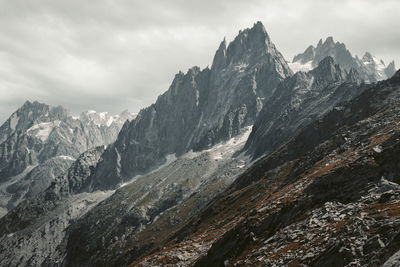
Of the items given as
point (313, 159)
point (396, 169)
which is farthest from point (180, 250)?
point (313, 159)

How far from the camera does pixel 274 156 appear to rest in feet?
564

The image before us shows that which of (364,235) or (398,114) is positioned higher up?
(398,114)

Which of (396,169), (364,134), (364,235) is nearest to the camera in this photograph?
(364,235)

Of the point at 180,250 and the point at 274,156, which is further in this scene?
the point at 274,156

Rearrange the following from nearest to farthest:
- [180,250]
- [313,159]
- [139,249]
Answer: [180,250], [313,159], [139,249]

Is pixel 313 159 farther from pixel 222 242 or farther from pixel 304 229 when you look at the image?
pixel 304 229

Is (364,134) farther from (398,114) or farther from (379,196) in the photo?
(379,196)

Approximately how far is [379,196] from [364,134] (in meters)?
67.9

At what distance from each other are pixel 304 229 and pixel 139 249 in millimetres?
155543

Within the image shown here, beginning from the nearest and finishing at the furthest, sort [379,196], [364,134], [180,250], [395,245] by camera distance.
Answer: [395,245] < [379,196] < [180,250] < [364,134]

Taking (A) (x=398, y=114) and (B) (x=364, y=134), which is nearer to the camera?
(B) (x=364, y=134)

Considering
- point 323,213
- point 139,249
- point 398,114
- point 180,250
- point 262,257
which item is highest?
point 398,114

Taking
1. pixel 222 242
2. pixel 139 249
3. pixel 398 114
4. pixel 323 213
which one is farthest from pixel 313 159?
pixel 139 249

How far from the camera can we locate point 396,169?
192ft
